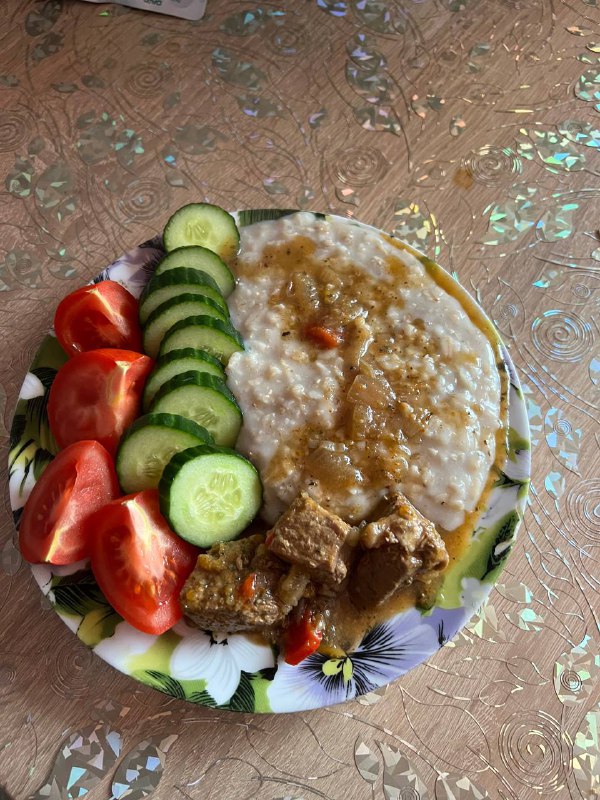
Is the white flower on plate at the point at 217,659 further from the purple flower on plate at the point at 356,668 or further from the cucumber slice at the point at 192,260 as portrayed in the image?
the cucumber slice at the point at 192,260

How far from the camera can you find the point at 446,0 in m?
5.88

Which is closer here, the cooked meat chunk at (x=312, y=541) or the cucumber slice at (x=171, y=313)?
the cooked meat chunk at (x=312, y=541)

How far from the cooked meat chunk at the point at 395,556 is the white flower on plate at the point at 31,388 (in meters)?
1.89

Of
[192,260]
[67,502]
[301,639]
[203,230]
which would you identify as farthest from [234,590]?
[203,230]

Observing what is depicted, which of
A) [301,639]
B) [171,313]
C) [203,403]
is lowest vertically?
[301,639]

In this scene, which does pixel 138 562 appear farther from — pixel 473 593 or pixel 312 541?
pixel 473 593

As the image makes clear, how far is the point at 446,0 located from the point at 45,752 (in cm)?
633

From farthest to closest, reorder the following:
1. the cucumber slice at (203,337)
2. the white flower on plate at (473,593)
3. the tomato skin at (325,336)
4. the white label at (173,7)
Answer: the white label at (173,7)
the tomato skin at (325,336)
the cucumber slice at (203,337)
the white flower on plate at (473,593)

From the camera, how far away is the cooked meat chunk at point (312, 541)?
3104mm

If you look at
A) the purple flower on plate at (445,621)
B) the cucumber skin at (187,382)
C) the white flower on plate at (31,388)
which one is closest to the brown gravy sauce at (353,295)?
the purple flower on plate at (445,621)

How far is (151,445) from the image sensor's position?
326 centimetres

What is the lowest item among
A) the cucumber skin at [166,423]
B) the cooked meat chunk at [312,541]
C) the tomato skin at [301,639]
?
the tomato skin at [301,639]

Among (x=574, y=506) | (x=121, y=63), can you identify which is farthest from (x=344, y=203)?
(x=574, y=506)

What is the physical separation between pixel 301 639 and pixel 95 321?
2.01m
